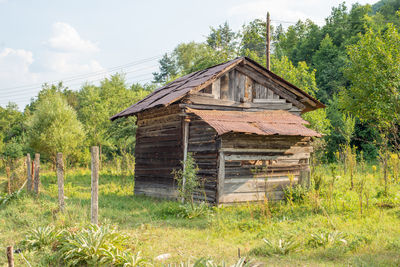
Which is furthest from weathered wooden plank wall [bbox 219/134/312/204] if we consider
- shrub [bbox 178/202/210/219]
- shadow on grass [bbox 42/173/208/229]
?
shadow on grass [bbox 42/173/208/229]

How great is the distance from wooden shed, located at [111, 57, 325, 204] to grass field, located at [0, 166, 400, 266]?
1.05m

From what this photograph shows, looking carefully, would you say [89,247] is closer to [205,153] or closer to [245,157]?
[205,153]

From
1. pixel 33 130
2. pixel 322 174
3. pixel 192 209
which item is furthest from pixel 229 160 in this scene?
pixel 33 130

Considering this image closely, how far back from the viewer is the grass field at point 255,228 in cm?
630

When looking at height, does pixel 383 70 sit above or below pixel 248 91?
above

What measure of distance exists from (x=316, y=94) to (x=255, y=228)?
3133cm

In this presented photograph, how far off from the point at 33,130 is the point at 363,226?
28236 millimetres

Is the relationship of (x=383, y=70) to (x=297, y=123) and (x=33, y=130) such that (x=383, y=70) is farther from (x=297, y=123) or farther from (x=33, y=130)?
(x=33, y=130)

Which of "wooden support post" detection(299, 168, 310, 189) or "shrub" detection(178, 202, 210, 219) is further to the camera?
"wooden support post" detection(299, 168, 310, 189)

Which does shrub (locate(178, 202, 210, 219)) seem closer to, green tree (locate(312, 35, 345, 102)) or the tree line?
the tree line

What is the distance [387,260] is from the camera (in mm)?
5910

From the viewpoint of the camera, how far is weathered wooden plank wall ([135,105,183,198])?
1297 centimetres

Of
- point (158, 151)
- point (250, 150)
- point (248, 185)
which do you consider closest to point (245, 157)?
point (250, 150)

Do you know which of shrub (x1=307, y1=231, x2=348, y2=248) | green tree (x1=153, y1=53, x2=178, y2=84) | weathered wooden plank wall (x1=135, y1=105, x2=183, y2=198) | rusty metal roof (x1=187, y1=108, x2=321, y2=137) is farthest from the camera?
green tree (x1=153, y1=53, x2=178, y2=84)
